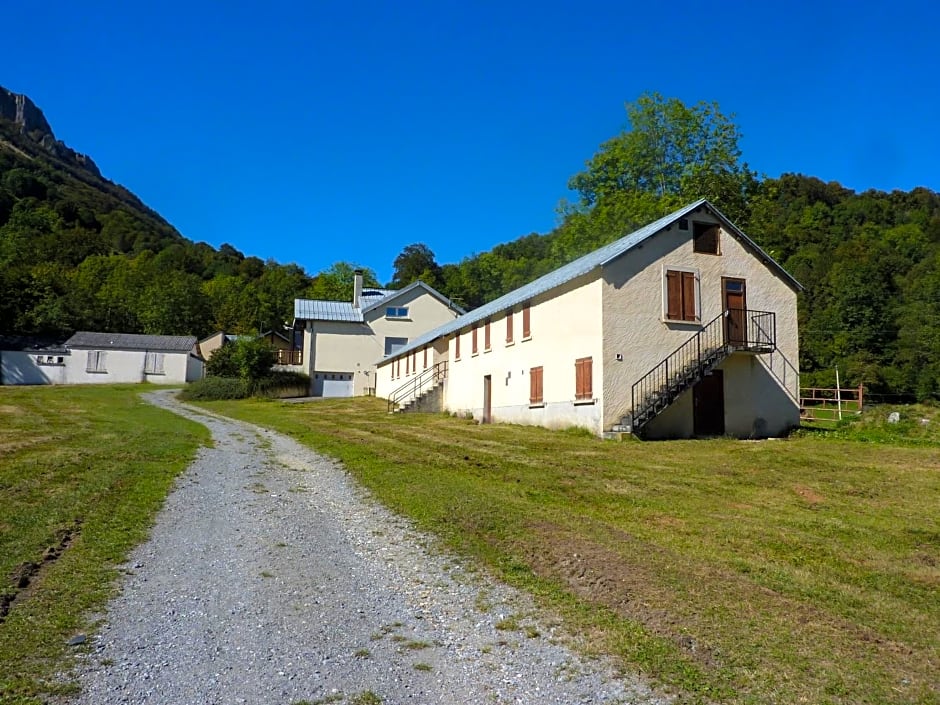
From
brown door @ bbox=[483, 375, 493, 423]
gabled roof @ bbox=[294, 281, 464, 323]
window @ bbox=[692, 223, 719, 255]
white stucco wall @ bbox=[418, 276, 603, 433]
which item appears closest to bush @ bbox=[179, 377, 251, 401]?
gabled roof @ bbox=[294, 281, 464, 323]

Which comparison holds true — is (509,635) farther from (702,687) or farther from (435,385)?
(435,385)

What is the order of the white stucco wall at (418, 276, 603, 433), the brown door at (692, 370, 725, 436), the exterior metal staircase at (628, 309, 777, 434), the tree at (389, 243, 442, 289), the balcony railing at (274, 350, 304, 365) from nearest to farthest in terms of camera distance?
the exterior metal staircase at (628, 309, 777, 434) < the white stucco wall at (418, 276, 603, 433) < the brown door at (692, 370, 725, 436) < the balcony railing at (274, 350, 304, 365) < the tree at (389, 243, 442, 289)

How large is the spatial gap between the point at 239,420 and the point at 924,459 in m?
21.7

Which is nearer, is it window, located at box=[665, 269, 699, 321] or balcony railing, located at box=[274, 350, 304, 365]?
window, located at box=[665, 269, 699, 321]

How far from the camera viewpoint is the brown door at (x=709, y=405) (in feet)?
70.3

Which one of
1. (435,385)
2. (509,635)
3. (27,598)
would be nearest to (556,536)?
(509,635)

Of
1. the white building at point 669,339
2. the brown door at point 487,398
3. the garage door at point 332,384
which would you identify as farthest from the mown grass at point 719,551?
the garage door at point 332,384

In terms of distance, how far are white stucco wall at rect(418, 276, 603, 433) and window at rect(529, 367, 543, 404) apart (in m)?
0.19

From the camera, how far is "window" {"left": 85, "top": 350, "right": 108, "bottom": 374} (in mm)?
52906

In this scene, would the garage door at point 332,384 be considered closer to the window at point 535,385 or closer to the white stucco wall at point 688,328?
the window at point 535,385

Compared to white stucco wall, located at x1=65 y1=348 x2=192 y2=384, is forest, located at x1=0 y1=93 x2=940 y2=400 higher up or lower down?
higher up

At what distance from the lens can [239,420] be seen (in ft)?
85.0

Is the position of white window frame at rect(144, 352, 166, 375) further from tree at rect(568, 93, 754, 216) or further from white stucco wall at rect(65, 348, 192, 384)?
tree at rect(568, 93, 754, 216)

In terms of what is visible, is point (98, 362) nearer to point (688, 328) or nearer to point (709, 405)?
point (688, 328)
